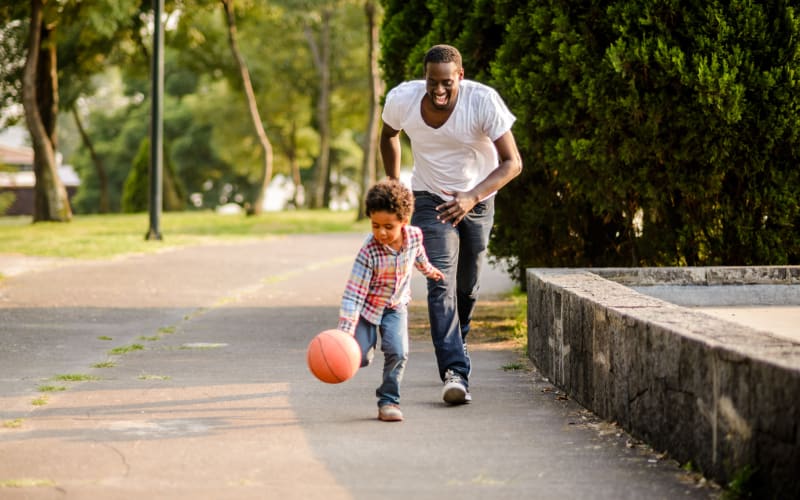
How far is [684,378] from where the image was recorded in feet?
17.0

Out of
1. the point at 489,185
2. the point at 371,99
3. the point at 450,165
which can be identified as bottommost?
the point at 489,185

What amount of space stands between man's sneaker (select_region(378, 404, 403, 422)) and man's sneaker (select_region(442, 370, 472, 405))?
1.67 feet

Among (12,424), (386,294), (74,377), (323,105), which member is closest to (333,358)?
(386,294)

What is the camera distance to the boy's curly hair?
6.20 m

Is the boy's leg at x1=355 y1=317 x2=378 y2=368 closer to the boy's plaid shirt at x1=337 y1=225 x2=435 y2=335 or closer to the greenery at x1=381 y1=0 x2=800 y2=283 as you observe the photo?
the boy's plaid shirt at x1=337 y1=225 x2=435 y2=335

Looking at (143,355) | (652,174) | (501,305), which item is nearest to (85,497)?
(143,355)

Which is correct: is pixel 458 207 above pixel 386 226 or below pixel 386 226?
above

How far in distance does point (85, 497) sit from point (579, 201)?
694 centimetres

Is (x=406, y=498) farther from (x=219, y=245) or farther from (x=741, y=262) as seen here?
(x=219, y=245)

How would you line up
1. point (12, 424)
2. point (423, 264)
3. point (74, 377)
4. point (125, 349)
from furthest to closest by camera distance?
point (125, 349), point (74, 377), point (423, 264), point (12, 424)

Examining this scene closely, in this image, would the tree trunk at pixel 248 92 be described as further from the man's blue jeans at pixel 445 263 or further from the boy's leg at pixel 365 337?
the boy's leg at pixel 365 337

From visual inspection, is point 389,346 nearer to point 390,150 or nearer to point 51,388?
point 390,150

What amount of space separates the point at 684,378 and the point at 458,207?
2.04 meters

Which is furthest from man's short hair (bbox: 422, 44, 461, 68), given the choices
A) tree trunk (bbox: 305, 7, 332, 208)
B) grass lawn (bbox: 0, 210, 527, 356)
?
tree trunk (bbox: 305, 7, 332, 208)
